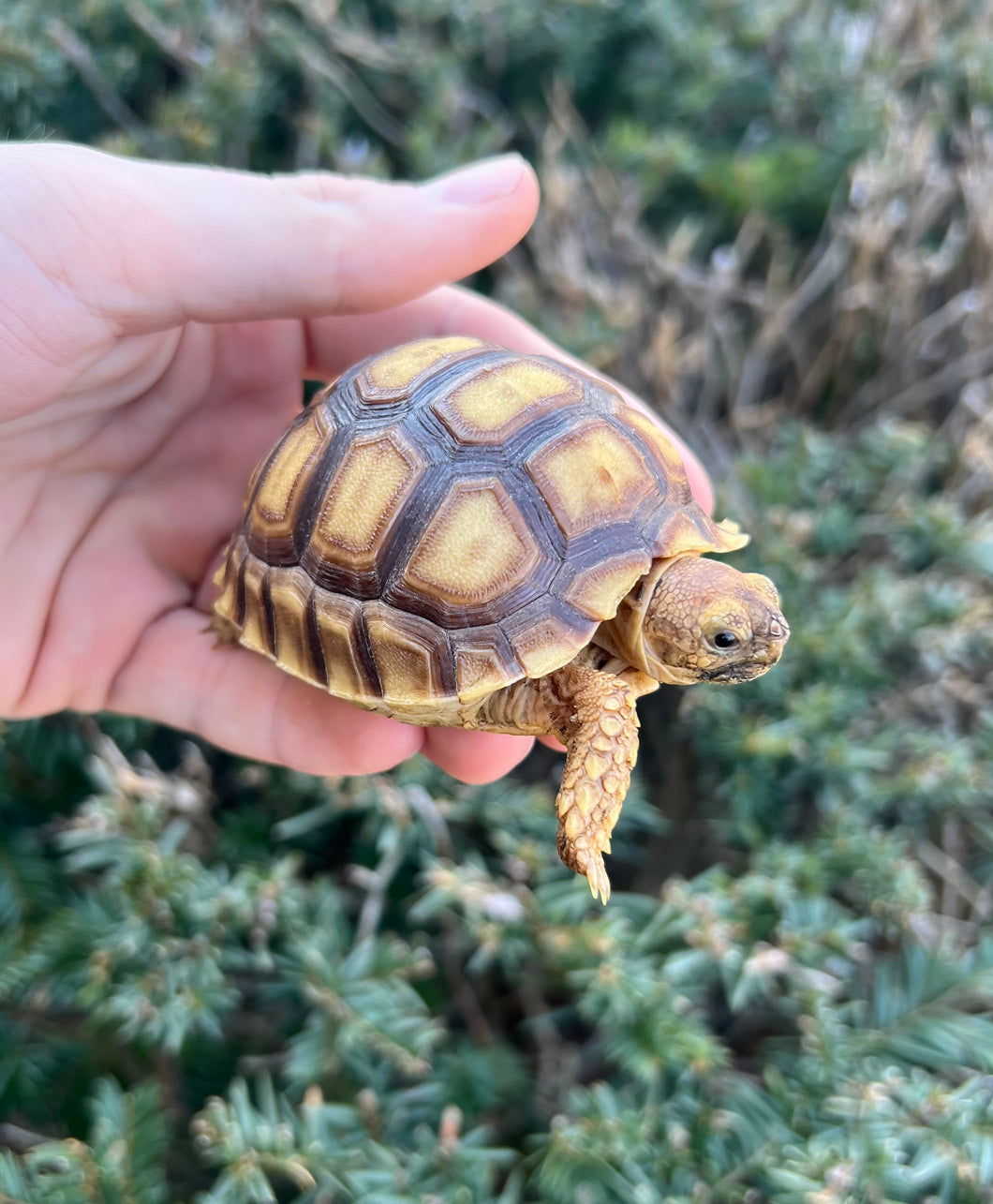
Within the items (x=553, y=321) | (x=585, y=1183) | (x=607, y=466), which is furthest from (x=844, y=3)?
(x=585, y=1183)

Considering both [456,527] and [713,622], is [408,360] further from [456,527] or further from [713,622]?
[713,622]

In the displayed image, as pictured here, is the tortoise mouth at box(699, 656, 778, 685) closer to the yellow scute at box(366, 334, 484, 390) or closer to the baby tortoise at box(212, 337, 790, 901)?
the baby tortoise at box(212, 337, 790, 901)

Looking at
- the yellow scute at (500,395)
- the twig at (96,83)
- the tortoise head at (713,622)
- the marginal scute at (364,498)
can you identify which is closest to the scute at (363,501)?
the marginal scute at (364,498)

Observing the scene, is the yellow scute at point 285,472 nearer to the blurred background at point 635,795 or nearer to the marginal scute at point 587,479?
the marginal scute at point 587,479

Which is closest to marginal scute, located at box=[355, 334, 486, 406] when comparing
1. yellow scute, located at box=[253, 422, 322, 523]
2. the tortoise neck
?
yellow scute, located at box=[253, 422, 322, 523]

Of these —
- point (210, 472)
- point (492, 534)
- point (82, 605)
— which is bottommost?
point (82, 605)

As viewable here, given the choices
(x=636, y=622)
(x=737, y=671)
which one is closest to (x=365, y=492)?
(x=636, y=622)

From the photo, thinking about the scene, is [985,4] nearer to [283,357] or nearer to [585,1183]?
[283,357]
